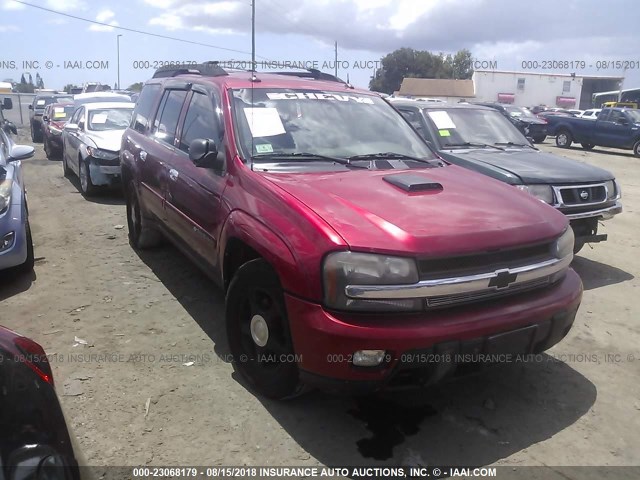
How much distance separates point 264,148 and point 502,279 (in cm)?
173

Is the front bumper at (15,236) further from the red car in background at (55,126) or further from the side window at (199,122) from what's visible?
the red car in background at (55,126)

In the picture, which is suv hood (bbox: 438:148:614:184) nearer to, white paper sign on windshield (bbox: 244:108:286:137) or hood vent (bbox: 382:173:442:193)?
hood vent (bbox: 382:173:442:193)

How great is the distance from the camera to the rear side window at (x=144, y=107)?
18.1 ft

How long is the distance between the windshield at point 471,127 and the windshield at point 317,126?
7.68ft

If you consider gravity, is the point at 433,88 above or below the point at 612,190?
above

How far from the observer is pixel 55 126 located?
14281mm

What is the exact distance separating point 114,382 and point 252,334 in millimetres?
985

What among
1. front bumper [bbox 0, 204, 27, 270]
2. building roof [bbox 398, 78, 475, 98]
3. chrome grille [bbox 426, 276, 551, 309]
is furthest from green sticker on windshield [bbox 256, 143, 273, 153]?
building roof [bbox 398, 78, 475, 98]

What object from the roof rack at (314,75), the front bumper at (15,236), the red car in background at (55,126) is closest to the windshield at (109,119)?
the red car in background at (55,126)

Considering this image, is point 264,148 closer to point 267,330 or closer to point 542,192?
point 267,330

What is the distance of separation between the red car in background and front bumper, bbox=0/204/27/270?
10164mm

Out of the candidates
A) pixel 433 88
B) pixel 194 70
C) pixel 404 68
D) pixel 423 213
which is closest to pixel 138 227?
pixel 194 70

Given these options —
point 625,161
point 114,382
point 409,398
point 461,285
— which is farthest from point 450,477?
point 625,161

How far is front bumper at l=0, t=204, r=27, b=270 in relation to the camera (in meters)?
4.79
